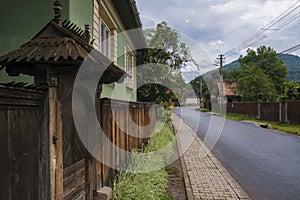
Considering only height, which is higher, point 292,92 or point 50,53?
point 292,92

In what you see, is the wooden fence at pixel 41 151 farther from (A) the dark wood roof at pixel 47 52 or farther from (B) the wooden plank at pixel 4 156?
(A) the dark wood roof at pixel 47 52

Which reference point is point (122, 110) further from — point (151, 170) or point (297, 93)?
point (297, 93)

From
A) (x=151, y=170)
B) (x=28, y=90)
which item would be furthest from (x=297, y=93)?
(x=28, y=90)

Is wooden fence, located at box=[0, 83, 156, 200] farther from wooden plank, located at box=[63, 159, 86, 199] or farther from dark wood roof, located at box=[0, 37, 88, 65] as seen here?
dark wood roof, located at box=[0, 37, 88, 65]

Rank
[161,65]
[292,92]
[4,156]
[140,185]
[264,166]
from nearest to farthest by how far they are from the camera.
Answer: [4,156] → [140,185] → [264,166] → [161,65] → [292,92]

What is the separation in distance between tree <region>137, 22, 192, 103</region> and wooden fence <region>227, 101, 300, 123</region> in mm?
8144

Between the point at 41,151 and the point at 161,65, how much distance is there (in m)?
11.8

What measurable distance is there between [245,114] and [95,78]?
88.1ft

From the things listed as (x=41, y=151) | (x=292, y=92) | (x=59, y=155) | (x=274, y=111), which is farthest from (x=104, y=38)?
(x=292, y=92)

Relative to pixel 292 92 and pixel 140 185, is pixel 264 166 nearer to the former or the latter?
pixel 140 185

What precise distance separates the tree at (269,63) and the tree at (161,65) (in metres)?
31.5

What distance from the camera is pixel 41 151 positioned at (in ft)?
6.45

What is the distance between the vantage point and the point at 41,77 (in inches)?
81.4

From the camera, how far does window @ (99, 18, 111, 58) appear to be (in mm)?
6624
